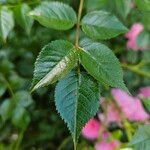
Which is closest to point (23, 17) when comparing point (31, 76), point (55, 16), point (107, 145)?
point (55, 16)

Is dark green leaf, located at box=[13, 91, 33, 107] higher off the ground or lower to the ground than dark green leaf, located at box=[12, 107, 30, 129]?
higher

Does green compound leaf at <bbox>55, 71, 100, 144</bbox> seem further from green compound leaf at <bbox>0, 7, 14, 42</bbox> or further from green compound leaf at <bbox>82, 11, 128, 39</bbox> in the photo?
green compound leaf at <bbox>0, 7, 14, 42</bbox>

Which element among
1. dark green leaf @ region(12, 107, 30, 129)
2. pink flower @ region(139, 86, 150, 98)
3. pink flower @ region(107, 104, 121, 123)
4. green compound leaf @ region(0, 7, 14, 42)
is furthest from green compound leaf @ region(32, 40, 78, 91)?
pink flower @ region(139, 86, 150, 98)

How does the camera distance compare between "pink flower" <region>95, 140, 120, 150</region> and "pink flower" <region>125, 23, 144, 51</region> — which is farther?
"pink flower" <region>125, 23, 144, 51</region>

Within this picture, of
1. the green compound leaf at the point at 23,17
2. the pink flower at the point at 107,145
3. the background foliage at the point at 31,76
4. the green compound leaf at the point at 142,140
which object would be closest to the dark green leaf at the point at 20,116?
the background foliage at the point at 31,76

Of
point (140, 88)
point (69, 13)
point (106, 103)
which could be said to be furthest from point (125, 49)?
point (69, 13)

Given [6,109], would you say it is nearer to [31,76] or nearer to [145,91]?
[31,76]

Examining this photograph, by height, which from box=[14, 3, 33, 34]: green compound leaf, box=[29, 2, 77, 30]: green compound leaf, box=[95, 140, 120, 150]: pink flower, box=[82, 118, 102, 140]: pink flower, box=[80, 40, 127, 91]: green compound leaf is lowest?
box=[82, 118, 102, 140]: pink flower
